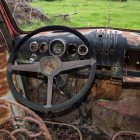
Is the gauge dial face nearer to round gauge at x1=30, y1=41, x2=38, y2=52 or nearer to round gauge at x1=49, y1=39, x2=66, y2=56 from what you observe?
round gauge at x1=49, y1=39, x2=66, y2=56

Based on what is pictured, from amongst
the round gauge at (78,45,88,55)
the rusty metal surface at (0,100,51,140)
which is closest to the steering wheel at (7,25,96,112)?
the rusty metal surface at (0,100,51,140)

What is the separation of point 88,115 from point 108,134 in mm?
311

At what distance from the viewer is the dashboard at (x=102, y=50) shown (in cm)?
375

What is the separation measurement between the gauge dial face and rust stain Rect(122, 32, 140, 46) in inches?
25.3

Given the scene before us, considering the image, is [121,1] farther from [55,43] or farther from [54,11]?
[55,43]

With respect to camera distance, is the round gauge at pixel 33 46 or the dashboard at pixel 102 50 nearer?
the dashboard at pixel 102 50

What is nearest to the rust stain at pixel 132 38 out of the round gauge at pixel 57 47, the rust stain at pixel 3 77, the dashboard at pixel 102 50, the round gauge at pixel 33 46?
the dashboard at pixel 102 50

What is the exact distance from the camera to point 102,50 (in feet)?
12.4

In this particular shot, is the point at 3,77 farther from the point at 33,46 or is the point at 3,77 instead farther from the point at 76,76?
the point at 76,76

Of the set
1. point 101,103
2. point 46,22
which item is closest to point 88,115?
point 101,103

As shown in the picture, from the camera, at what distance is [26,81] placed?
423 centimetres

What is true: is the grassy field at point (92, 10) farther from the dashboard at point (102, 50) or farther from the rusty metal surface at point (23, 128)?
the rusty metal surface at point (23, 128)

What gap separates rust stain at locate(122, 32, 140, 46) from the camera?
3.79 meters

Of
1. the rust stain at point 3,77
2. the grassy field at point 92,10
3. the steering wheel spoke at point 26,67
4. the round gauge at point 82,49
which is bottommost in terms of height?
the rust stain at point 3,77
